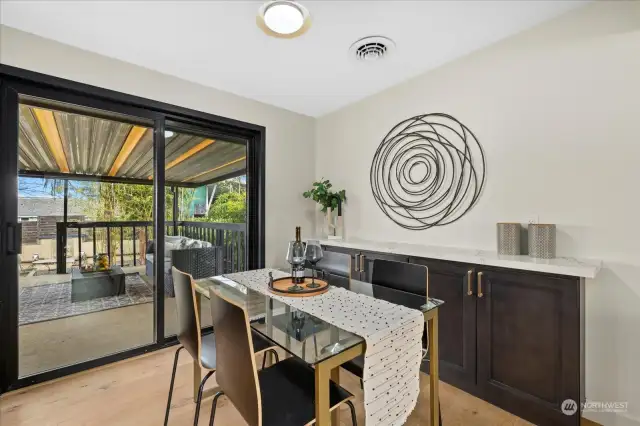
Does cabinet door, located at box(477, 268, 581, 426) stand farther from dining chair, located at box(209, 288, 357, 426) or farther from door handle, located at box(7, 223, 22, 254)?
door handle, located at box(7, 223, 22, 254)

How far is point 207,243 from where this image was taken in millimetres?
3164

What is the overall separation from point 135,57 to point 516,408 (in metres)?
3.57

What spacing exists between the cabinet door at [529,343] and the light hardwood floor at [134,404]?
0.14 meters

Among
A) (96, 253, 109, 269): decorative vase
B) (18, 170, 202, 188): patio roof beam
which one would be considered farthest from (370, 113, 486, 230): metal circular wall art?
(96, 253, 109, 269): decorative vase

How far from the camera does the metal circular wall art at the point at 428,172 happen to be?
233 centimetres

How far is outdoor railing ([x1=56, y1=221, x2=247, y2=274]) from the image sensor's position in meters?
2.38

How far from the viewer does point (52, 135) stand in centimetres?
229

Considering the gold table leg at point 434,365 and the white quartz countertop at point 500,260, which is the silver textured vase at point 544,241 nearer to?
the white quartz countertop at point 500,260

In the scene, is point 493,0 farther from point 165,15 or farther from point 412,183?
point 165,15

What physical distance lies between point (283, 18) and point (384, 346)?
1745 millimetres

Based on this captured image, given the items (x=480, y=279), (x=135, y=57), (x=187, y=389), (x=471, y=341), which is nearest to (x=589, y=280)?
(x=480, y=279)

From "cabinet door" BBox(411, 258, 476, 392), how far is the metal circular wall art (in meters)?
0.52

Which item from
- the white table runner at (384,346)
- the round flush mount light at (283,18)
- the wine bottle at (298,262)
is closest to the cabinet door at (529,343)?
the white table runner at (384,346)

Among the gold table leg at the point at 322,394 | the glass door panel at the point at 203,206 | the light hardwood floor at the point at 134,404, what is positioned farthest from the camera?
the glass door panel at the point at 203,206
